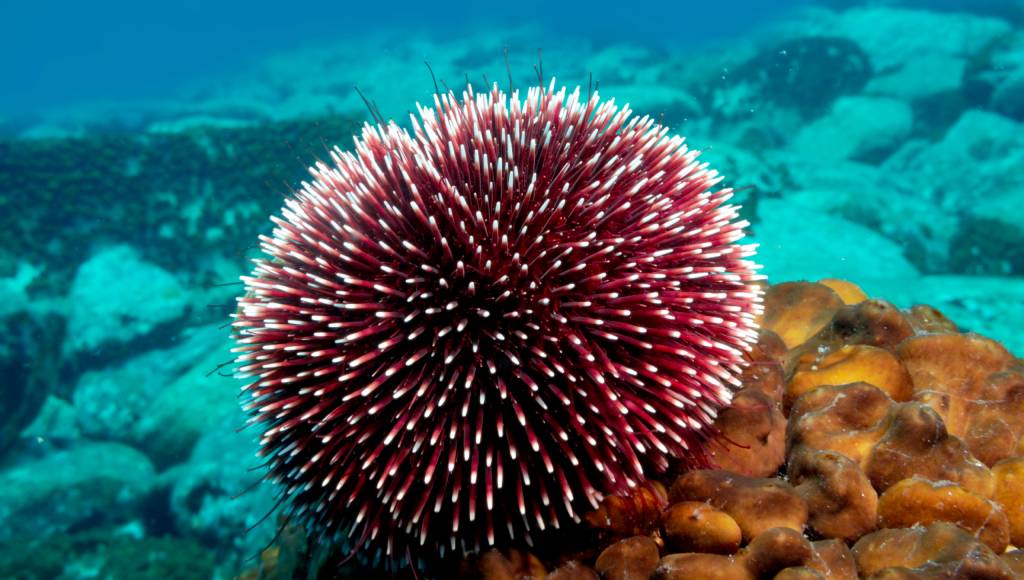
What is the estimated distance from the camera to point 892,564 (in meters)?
2.58

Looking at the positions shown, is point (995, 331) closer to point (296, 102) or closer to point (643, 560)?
point (643, 560)

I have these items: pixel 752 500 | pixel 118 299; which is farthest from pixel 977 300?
pixel 118 299

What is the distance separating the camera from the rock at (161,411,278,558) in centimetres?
1005

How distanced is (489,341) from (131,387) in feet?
44.7

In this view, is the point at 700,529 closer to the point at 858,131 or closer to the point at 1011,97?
the point at 858,131

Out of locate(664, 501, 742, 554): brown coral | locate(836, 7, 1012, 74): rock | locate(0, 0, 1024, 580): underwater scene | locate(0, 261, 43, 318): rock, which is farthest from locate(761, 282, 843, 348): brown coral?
locate(836, 7, 1012, 74): rock

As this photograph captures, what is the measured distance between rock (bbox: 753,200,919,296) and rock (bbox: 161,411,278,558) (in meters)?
10.7

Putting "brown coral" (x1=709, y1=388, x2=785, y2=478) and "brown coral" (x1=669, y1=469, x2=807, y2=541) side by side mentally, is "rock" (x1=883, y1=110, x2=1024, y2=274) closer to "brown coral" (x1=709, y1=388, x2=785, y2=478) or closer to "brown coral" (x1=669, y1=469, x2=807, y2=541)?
"brown coral" (x1=709, y1=388, x2=785, y2=478)

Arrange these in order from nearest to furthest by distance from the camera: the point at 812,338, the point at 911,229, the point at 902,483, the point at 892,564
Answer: the point at 892,564 < the point at 902,483 < the point at 812,338 < the point at 911,229

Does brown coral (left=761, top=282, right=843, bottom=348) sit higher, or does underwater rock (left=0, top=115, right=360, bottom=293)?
underwater rock (left=0, top=115, right=360, bottom=293)

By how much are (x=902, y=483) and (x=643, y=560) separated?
4.10 ft

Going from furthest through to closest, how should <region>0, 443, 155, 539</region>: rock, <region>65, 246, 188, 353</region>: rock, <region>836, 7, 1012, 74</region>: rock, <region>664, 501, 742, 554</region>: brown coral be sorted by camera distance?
<region>836, 7, 1012, 74</region>: rock < <region>65, 246, 188, 353</region>: rock < <region>0, 443, 155, 539</region>: rock < <region>664, 501, 742, 554</region>: brown coral

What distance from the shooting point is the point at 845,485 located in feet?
9.07

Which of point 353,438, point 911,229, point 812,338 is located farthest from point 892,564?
point 911,229
